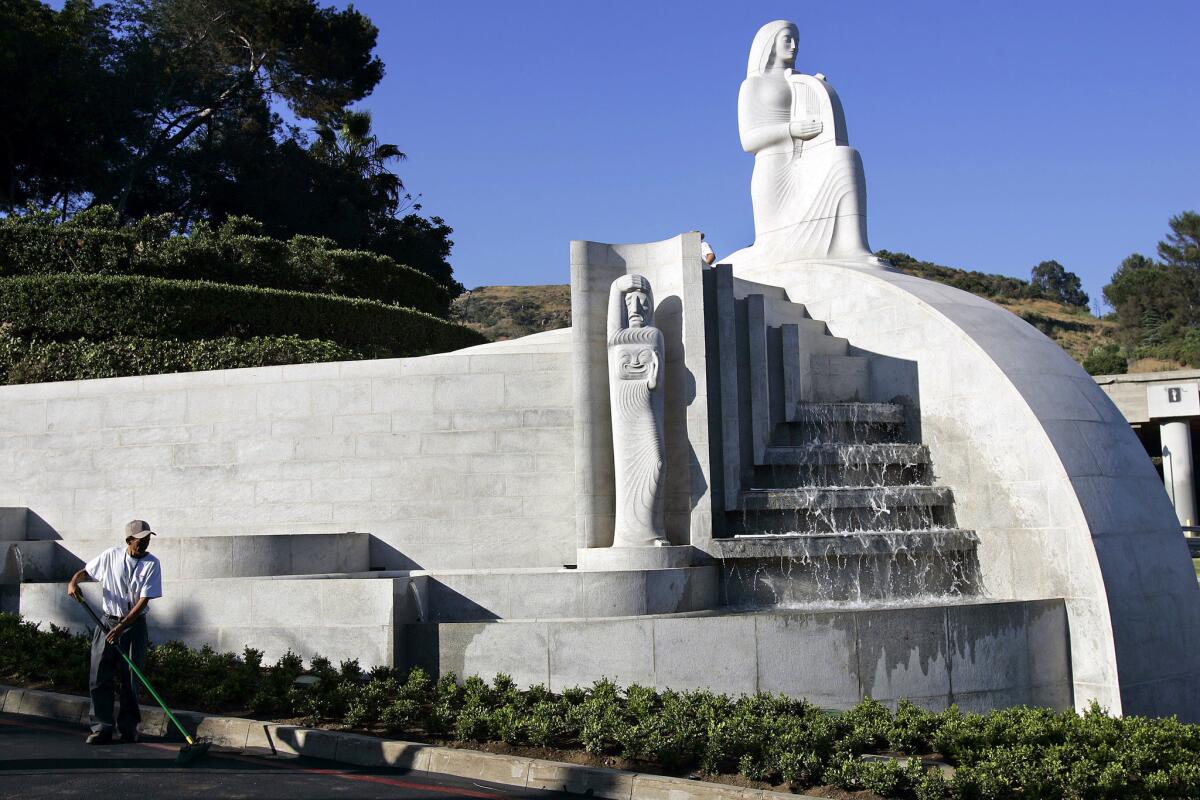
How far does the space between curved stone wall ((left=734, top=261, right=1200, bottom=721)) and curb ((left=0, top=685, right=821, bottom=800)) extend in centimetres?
628

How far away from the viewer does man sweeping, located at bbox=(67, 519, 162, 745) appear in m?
7.96

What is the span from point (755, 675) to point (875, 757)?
2311 mm

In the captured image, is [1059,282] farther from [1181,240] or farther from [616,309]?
[616,309]

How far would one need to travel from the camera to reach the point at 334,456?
13.3 metres

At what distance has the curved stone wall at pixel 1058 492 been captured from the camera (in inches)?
442

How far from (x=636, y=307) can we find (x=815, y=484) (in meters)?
3.16

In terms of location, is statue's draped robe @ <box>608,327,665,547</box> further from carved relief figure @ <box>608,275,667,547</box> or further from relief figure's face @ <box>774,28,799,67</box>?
relief figure's face @ <box>774,28,799,67</box>

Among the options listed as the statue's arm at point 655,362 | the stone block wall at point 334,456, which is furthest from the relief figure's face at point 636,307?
the stone block wall at point 334,456

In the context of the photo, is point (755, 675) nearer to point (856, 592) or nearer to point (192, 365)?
point (856, 592)

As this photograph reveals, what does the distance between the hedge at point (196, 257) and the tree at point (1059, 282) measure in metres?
86.8

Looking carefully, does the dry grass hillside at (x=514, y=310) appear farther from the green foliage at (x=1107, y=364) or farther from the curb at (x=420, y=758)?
the curb at (x=420, y=758)

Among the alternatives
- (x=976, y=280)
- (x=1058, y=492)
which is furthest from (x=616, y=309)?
(x=976, y=280)

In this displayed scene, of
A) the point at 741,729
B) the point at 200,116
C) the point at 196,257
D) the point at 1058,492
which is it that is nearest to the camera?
the point at 741,729

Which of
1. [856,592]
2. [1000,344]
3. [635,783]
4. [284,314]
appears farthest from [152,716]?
[284,314]
